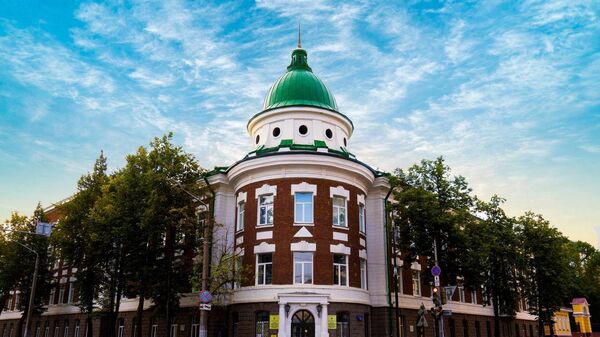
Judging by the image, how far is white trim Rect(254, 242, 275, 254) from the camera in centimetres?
3042

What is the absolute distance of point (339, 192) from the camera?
32.1 meters

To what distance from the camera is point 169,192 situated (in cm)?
3156

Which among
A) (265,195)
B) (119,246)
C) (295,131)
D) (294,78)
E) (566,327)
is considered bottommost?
(566,327)

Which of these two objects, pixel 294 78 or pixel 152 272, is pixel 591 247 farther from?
pixel 152 272

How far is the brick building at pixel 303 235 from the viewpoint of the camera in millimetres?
29391

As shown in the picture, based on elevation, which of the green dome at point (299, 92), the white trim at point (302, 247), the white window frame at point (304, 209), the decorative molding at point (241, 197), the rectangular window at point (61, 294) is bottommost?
the rectangular window at point (61, 294)

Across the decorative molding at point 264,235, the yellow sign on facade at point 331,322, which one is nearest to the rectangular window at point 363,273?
the yellow sign on facade at point 331,322

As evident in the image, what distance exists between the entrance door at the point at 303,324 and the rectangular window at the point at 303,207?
551 cm

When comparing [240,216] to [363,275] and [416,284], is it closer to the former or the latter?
[363,275]

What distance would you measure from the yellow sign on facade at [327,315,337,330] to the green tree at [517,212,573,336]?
2158 centimetres

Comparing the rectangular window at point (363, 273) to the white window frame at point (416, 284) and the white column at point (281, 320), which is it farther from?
the white column at point (281, 320)

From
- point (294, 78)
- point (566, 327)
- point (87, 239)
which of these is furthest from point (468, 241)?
point (566, 327)

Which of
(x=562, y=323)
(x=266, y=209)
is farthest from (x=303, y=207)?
(x=562, y=323)

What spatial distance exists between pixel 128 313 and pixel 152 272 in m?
10.7
